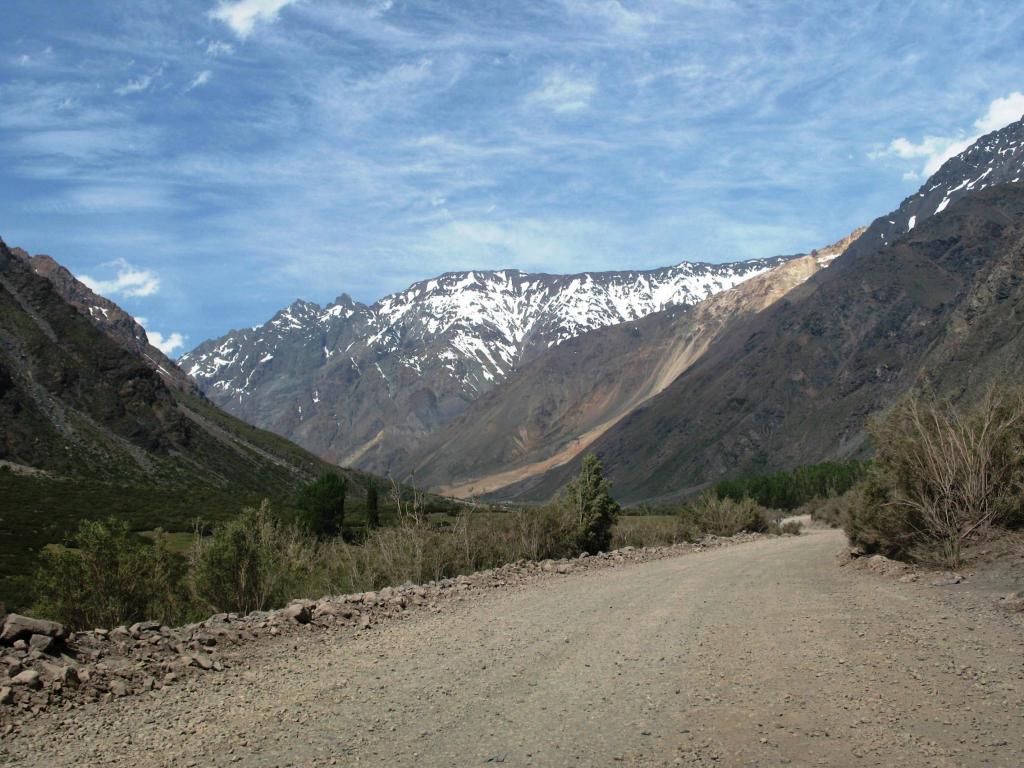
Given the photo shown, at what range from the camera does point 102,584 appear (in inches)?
693

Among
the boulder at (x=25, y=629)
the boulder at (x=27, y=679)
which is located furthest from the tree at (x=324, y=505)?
the boulder at (x=27, y=679)

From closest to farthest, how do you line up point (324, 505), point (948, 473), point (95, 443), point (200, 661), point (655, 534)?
point (200, 661), point (948, 473), point (655, 534), point (324, 505), point (95, 443)

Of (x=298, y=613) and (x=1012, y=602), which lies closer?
(x=1012, y=602)

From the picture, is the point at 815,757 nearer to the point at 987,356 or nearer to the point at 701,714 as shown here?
the point at 701,714

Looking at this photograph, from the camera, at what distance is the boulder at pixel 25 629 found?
35.7 ft

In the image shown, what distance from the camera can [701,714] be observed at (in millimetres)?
9391

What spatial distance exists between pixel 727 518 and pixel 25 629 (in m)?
47.4

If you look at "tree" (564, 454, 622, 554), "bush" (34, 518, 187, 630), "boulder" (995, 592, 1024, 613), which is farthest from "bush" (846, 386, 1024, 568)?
"tree" (564, 454, 622, 554)

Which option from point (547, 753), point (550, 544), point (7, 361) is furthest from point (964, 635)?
point (7, 361)

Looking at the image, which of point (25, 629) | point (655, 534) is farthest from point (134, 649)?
point (655, 534)

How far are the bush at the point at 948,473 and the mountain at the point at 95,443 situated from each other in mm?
56398

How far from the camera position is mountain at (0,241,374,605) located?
281 feet

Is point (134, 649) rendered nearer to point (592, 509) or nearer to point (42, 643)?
point (42, 643)

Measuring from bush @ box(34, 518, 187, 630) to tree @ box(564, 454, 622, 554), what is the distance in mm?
23157
